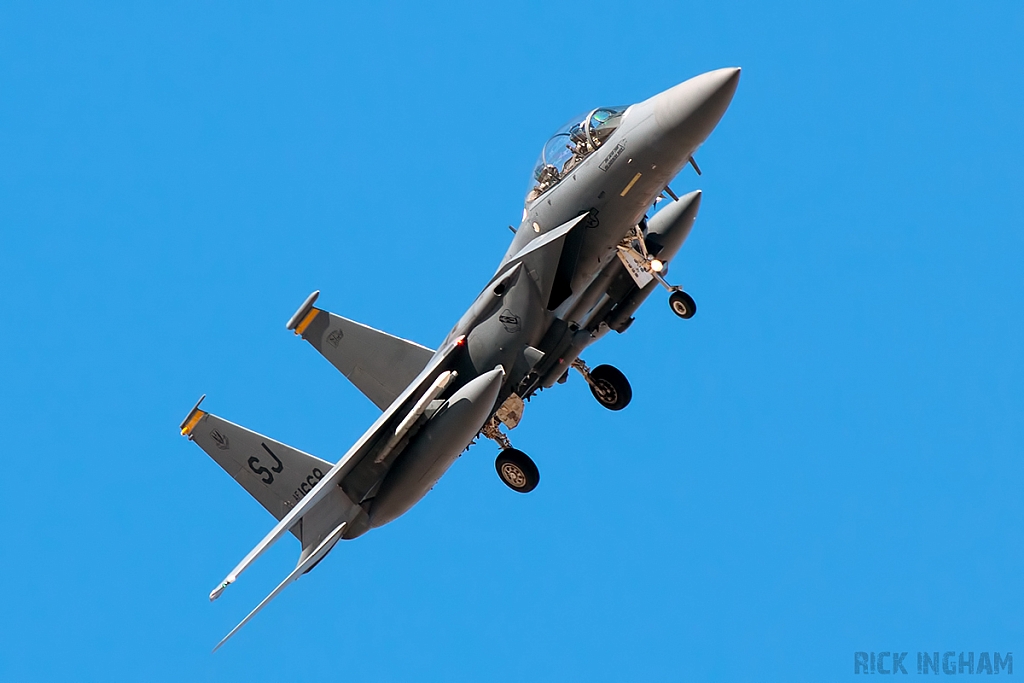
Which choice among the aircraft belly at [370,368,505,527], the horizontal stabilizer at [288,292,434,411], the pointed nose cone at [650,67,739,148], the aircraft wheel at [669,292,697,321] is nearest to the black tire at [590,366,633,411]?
the aircraft wheel at [669,292,697,321]

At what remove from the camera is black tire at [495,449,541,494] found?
54.3ft

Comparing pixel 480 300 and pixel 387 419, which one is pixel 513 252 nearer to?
pixel 480 300

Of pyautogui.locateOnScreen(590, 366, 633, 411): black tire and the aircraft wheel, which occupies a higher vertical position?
the aircraft wheel

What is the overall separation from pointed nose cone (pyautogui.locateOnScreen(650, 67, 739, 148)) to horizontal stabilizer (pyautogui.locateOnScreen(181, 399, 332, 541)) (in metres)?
6.13

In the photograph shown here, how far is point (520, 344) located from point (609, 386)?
5.59ft

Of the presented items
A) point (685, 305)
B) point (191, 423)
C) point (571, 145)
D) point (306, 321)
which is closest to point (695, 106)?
point (571, 145)

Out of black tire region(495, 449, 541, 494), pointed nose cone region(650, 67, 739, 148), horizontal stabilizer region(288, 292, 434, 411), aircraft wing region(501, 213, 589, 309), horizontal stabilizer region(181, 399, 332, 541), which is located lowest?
horizontal stabilizer region(181, 399, 332, 541)

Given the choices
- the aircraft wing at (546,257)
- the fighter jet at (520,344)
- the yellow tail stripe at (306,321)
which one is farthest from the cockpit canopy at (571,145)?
the yellow tail stripe at (306,321)

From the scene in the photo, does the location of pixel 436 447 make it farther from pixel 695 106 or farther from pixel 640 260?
pixel 695 106

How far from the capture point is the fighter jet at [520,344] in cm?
1524

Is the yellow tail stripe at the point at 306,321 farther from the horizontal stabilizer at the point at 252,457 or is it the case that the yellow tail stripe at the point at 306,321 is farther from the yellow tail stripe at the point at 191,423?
the yellow tail stripe at the point at 191,423

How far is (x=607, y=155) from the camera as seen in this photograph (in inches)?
Answer: 596

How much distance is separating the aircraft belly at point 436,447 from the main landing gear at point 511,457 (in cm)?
75

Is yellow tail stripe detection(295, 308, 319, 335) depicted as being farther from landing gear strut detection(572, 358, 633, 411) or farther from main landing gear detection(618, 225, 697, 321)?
main landing gear detection(618, 225, 697, 321)
